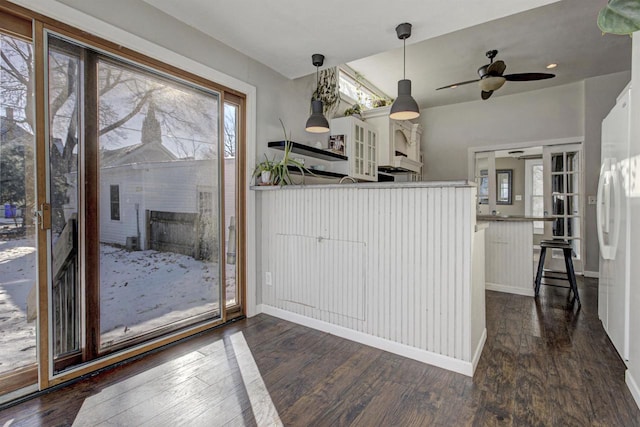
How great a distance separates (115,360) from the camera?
6.83ft

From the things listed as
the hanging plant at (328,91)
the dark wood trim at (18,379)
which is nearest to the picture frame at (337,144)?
the hanging plant at (328,91)

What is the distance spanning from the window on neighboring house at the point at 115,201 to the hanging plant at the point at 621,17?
2548mm

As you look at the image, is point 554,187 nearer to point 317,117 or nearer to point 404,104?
point 404,104

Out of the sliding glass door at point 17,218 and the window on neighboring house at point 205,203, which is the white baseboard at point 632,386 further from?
the sliding glass door at point 17,218

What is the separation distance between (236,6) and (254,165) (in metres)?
1.26

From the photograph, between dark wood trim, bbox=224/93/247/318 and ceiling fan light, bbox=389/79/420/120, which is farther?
dark wood trim, bbox=224/93/247/318

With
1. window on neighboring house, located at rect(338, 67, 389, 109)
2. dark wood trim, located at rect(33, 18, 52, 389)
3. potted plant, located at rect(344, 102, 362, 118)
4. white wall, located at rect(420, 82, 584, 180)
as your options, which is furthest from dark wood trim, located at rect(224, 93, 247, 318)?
white wall, located at rect(420, 82, 584, 180)

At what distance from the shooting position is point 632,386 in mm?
→ 1750

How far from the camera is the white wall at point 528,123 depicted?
14.9ft

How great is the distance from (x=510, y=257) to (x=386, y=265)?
2.32m

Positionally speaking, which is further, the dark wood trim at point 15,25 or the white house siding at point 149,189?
the white house siding at point 149,189

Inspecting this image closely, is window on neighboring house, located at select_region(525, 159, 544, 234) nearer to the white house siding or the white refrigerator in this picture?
the white refrigerator

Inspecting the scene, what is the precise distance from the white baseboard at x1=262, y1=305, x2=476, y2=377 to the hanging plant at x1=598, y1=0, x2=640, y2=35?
1793 millimetres

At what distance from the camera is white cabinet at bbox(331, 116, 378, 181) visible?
3947 mm
